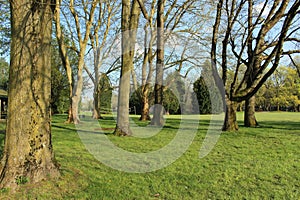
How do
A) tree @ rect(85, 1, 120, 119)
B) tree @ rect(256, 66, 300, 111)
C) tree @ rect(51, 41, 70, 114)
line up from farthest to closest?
tree @ rect(256, 66, 300, 111) → tree @ rect(51, 41, 70, 114) → tree @ rect(85, 1, 120, 119)

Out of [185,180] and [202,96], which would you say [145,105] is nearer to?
[202,96]

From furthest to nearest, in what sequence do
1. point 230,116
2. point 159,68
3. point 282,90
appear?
1. point 282,90
2. point 159,68
3. point 230,116

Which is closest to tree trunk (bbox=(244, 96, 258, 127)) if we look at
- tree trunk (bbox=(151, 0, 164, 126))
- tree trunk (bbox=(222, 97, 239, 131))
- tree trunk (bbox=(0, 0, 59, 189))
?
tree trunk (bbox=(222, 97, 239, 131))

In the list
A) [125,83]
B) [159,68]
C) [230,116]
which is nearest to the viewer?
[125,83]

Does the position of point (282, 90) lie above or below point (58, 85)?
above

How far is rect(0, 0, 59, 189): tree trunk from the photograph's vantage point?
3.62 metres

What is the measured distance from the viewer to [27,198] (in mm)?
3330

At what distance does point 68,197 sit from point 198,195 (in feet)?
6.13

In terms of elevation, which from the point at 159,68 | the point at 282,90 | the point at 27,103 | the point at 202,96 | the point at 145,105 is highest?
the point at 282,90

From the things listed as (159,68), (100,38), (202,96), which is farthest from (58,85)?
(159,68)

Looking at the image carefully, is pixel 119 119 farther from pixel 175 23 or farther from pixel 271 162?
pixel 175 23

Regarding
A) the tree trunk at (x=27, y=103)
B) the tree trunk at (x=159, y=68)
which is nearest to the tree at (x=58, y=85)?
the tree trunk at (x=159, y=68)

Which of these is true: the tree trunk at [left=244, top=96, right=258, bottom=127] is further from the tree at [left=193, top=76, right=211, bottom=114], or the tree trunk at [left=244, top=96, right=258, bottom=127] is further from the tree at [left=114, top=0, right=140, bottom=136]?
the tree at [left=193, top=76, right=211, bottom=114]

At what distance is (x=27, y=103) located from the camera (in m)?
3.68
